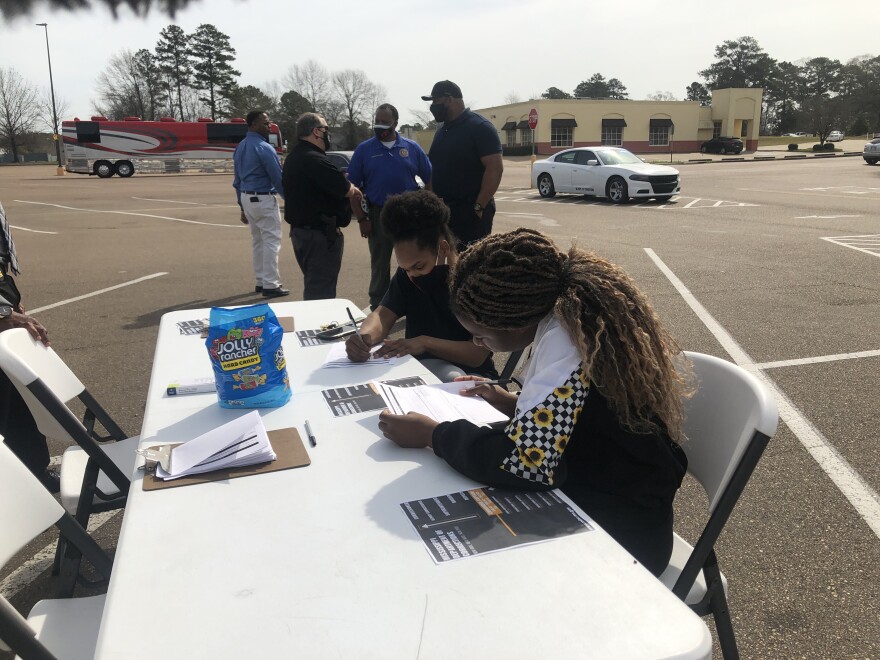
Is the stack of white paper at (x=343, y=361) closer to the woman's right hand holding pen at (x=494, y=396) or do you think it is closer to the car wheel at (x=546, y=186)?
the woman's right hand holding pen at (x=494, y=396)

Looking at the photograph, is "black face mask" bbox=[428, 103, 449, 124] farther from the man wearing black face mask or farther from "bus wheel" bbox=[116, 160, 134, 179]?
"bus wheel" bbox=[116, 160, 134, 179]

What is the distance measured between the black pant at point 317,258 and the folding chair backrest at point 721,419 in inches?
162

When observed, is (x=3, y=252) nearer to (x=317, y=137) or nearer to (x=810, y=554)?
(x=317, y=137)

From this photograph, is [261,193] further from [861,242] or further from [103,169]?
[103,169]

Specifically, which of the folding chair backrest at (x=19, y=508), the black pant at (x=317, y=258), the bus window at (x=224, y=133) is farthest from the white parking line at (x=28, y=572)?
the bus window at (x=224, y=133)

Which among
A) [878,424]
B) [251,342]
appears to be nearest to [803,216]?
[878,424]

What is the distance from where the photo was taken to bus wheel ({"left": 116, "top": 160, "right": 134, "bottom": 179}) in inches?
1314

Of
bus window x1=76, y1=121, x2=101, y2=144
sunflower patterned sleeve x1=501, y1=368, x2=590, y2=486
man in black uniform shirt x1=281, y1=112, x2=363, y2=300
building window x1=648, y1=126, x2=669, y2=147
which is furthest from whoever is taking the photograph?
building window x1=648, y1=126, x2=669, y2=147

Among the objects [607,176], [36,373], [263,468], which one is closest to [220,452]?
[263,468]

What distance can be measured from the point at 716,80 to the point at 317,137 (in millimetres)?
96499

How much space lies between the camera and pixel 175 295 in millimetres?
7562

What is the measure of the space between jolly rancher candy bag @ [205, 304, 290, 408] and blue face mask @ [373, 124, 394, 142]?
4.43 meters

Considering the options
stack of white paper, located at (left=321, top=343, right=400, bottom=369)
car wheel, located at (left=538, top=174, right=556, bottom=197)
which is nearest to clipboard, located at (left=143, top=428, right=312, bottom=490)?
stack of white paper, located at (left=321, top=343, right=400, bottom=369)

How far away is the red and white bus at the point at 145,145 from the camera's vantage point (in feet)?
106
